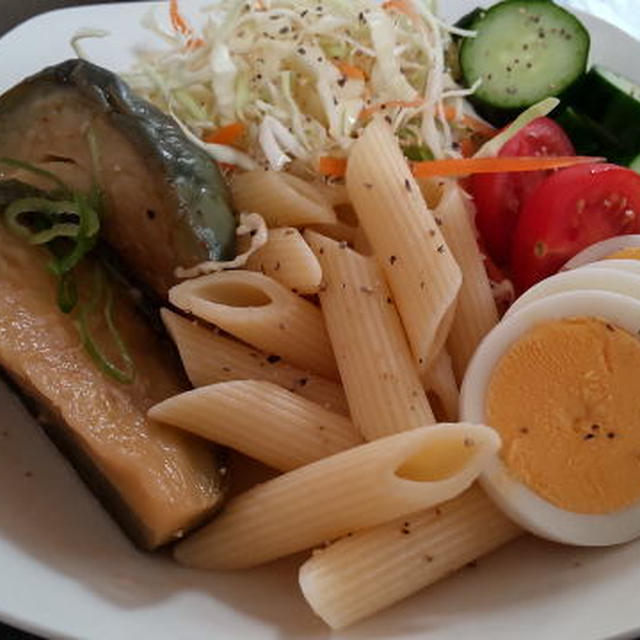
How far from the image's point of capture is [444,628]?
1.37 m

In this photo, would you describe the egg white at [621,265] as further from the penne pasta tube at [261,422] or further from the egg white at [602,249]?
the penne pasta tube at [261,422]

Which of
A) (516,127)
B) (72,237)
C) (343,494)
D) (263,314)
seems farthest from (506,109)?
(343,494)

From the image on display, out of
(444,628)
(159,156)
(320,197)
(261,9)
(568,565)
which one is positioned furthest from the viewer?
(261,9)

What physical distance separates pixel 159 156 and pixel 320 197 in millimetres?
350

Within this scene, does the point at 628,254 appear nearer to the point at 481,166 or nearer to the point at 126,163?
the point at 481,166

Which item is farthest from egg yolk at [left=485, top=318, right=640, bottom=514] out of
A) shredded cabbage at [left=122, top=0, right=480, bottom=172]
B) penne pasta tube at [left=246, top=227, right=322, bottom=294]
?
shredded cabbage at [left=122, top=0, right=480, bottom=172]

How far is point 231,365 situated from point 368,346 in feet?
0.78

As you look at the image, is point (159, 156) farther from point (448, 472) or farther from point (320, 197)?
point (448, 472)

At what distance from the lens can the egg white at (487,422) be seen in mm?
Answer: 1442

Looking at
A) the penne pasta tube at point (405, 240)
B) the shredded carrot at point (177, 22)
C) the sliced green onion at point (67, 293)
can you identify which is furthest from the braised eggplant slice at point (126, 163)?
the shredded carrot at point (177, 22)

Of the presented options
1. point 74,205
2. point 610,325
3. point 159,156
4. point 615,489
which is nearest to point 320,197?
point 159,156

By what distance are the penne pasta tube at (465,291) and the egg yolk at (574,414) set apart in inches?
7.8

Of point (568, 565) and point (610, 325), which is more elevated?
point (610, 325)

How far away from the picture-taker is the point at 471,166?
187 centimetres
